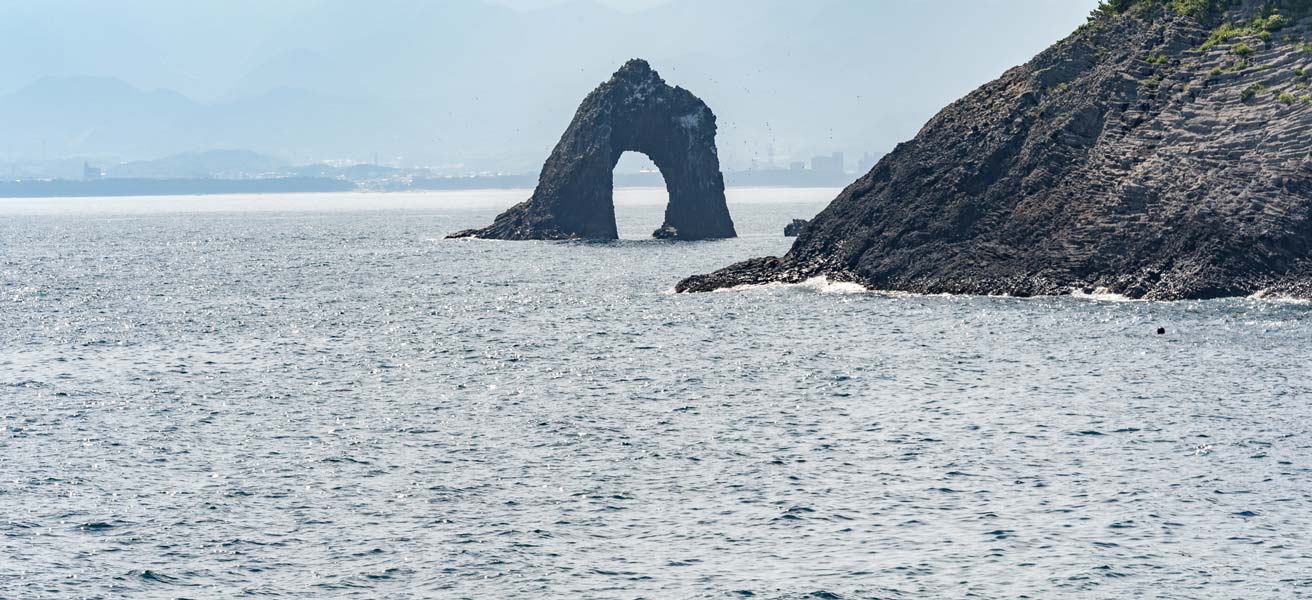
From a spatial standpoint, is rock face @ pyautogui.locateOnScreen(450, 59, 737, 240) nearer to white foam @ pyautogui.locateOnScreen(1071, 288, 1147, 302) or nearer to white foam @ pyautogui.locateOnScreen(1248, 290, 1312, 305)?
white foam @ pyautogui.locateOnScreen(1071, 288, 1147, 302)

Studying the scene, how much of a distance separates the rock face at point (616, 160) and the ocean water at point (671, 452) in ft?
221

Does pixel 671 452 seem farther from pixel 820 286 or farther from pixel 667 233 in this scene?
pixel 667 233

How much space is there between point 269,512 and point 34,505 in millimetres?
5702

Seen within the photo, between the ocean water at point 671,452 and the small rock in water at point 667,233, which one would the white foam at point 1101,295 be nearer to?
the ocean water at point 671,452

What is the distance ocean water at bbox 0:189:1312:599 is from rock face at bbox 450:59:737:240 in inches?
2655

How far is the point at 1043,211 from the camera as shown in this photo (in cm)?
7725

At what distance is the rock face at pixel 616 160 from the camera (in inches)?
5566


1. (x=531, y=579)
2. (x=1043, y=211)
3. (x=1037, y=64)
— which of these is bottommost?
(x=531, y=579)

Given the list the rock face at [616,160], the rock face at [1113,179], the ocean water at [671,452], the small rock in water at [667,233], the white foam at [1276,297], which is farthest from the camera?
the small rock in water at [667,233]

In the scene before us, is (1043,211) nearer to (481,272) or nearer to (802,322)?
(802,322)

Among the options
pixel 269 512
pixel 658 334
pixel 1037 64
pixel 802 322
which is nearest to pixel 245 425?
pixel 269 512

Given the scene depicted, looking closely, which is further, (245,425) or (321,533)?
A: (245,425)

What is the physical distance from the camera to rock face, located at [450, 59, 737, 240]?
141375mm

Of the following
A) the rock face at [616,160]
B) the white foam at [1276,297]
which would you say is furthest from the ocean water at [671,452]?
the rock face at [616,160]
